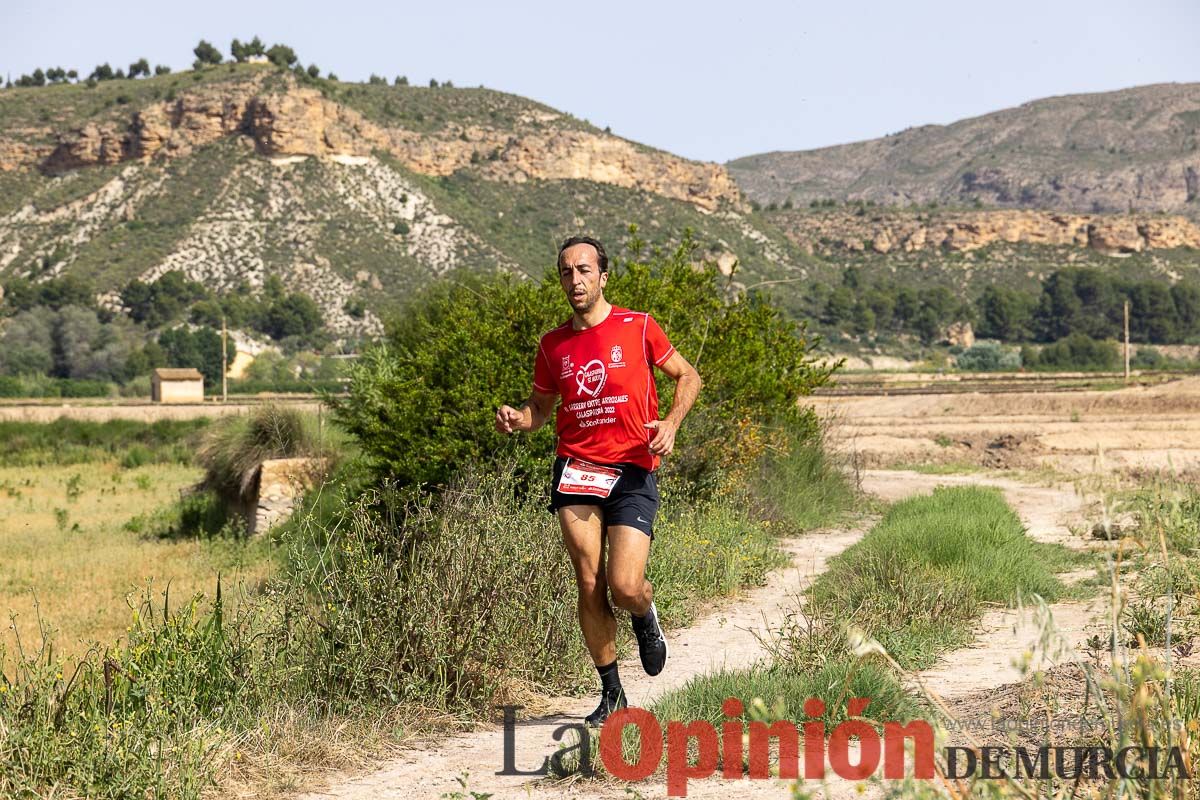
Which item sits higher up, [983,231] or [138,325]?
[983,231]

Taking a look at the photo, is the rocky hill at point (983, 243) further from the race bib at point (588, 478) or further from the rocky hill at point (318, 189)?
the race bib at point (588, 478)

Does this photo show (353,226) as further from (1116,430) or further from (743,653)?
(743,653)

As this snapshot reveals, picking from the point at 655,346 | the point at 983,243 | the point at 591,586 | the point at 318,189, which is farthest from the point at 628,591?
the point at 983,243

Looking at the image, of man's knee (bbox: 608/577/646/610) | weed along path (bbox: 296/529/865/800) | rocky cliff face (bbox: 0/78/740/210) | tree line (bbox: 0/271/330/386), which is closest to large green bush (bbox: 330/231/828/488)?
weed along path (bbox: 296/529/865/800)

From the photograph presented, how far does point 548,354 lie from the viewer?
5629 millimetres

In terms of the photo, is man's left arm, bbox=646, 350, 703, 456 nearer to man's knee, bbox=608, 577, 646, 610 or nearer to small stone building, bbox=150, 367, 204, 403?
man's knee, bbox=608, 577, 646, 610

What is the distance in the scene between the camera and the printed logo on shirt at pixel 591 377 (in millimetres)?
5371

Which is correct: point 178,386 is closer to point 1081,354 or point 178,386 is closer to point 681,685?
point 681,685

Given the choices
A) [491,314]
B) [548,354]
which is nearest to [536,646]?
[548,354]

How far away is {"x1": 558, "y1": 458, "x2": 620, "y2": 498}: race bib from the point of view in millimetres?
5352

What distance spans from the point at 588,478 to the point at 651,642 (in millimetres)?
856

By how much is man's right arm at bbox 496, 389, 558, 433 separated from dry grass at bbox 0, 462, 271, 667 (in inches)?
77.5

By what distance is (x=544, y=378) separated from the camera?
5.76 m

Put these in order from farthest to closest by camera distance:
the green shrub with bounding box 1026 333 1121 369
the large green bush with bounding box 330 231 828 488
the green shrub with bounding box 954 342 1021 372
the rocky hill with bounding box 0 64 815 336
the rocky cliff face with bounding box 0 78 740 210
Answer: the rocky cliff face with bounding box 0 78 740 210
the rocky hill with bounding box 0 64 815 336
the green shrub with bounding box 954 342 1021 372
the green shrub with bounding box 1026 333 1121 369
the large green bush with bounding box 330 231 828 488
